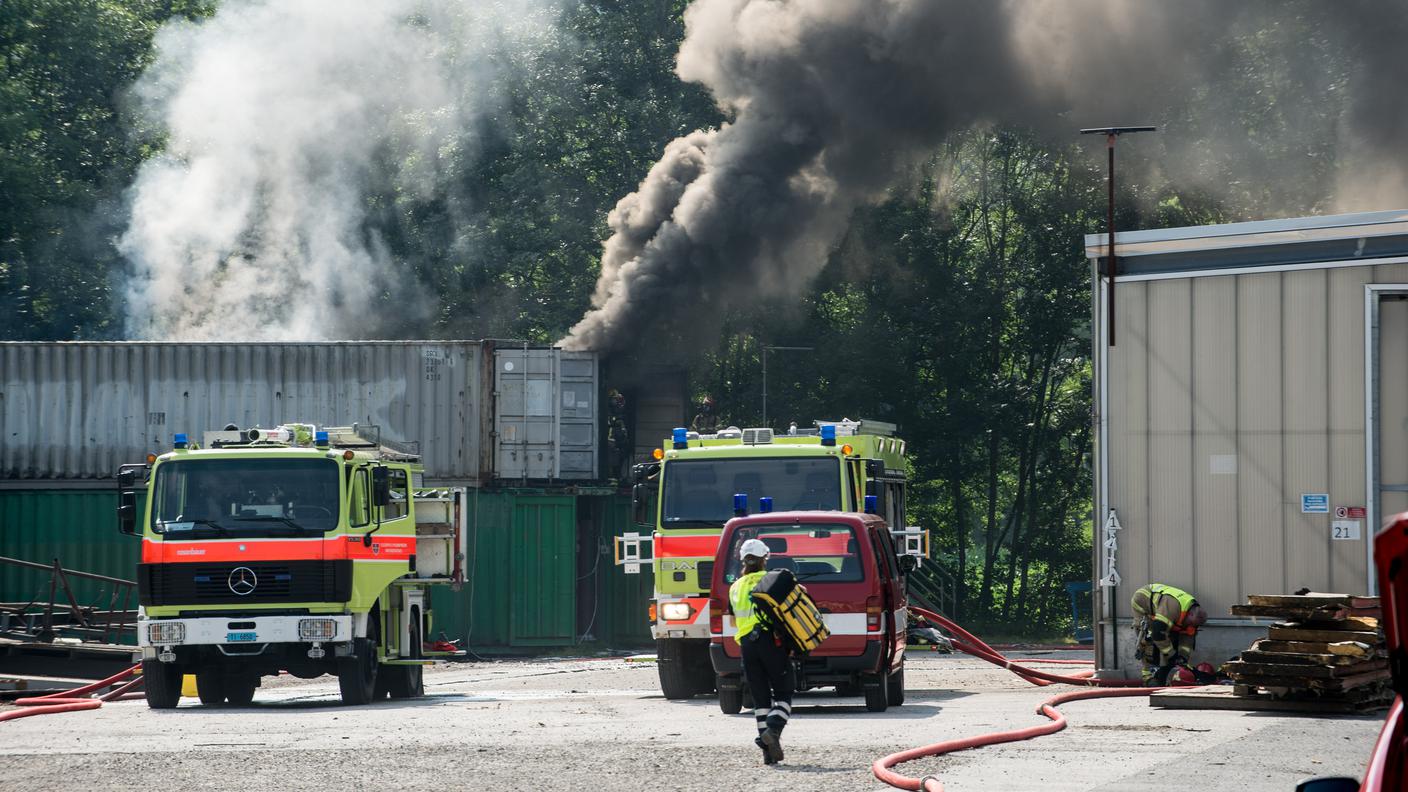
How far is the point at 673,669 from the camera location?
1680 centimetres

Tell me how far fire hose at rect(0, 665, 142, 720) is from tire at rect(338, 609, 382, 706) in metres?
2.30

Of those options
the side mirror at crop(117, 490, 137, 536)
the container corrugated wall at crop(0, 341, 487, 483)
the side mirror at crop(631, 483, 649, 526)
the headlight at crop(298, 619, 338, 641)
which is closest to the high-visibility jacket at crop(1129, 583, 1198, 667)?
the side mirror at crop(631, 483, 649, 526)

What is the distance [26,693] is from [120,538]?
8.98 metres

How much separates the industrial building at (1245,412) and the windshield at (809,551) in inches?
143

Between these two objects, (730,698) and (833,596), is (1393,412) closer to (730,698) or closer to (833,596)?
(833,596)

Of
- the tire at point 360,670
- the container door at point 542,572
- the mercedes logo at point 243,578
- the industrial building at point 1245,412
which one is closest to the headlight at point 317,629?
the tire at point 360,670

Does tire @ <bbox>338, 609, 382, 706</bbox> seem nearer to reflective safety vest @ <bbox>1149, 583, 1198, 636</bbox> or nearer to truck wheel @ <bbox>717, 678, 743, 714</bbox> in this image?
truck wheel @ <bbox>717, 678, 743, 714</bbox>

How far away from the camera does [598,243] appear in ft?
124

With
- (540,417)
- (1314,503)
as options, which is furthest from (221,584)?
(540,417)

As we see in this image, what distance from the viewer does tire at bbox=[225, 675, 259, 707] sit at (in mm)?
17375

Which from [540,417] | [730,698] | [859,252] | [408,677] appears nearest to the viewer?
[730,698]

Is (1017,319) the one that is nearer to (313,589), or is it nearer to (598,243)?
(598,243)

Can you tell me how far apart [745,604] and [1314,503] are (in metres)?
7.18

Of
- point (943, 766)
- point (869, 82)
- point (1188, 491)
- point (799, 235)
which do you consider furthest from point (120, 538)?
point (943, 766)
